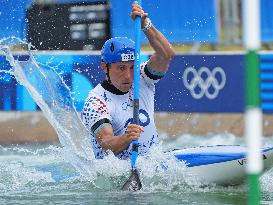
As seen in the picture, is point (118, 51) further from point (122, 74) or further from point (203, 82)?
point (203, 82)

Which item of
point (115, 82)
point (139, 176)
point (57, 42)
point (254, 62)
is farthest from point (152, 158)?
point (57, 42)

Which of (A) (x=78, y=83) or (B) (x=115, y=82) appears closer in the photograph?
(B) (x=115, y=82)

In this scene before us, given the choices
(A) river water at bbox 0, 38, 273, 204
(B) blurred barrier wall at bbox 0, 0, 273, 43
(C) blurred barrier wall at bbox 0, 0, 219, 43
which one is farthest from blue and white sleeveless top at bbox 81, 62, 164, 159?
(B) blurred barrier wall at bbox 0, 0, 273, 43

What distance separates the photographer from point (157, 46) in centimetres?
766

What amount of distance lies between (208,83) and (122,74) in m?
6.60

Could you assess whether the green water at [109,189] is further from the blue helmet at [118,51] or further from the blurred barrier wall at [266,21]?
the blurred barrier wall at [266,21]

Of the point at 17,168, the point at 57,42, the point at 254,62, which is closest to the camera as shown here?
the point at 254,62

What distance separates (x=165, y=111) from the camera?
13.5 metres

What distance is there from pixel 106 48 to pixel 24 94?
21.0ft

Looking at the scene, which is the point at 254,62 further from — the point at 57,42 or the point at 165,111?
the point at 57,42

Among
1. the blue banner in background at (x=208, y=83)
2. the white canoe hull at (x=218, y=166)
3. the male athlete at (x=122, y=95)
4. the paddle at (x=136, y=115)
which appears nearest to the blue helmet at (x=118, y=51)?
the male athlete at (x=122, y=95)

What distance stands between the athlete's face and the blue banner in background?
6185 mm

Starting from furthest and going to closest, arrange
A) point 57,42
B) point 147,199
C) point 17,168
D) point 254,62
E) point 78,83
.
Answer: point 57,42 < point 78,83 < point 17,168 < point 147,199 < point 254,62

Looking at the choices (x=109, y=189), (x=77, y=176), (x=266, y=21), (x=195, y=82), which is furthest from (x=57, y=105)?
(x=266, y=21)
